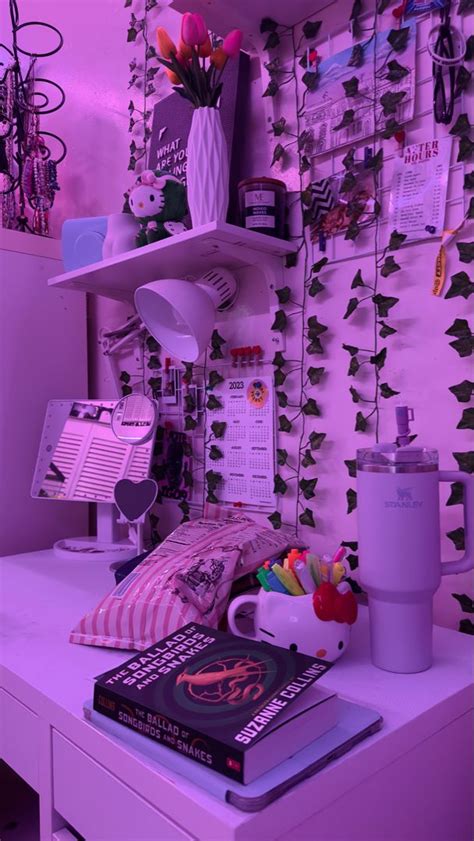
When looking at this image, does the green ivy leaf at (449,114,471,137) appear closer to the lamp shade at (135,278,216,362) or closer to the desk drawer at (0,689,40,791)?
the lamp shade at (135,278,216,362)

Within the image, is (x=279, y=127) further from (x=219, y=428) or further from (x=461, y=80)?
(x=219, y=428)

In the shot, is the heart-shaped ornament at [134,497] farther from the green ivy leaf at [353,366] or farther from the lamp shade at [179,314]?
the green ivy leaf at [353,366]

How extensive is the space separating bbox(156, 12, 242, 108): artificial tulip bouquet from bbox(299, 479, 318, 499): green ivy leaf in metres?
0.70

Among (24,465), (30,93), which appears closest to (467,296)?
(24,465)

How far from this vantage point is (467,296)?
0.89 meters

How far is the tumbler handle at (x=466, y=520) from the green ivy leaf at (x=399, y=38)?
0.71 metres

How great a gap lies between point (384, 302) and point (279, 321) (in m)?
0.23

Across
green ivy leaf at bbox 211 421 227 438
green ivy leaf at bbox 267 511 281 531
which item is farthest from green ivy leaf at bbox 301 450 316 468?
green ivy leaf at bbox 211 421 227 438

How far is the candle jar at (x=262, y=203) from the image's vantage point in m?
1.08

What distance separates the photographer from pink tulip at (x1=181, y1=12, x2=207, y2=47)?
3.28 feet

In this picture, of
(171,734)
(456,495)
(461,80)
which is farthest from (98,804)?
(461,80)

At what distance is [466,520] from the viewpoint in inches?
28.9

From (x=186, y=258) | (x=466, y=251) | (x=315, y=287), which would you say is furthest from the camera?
(x=186, y=258)

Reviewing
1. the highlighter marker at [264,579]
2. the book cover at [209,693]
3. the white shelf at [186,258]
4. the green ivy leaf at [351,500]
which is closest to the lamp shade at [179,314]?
the white shelf at [186,258]
